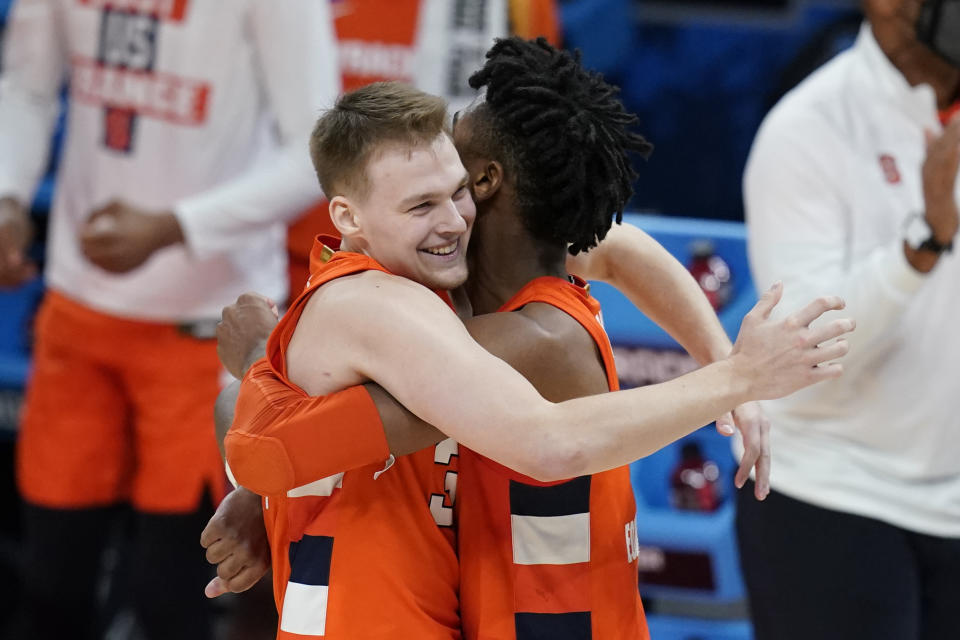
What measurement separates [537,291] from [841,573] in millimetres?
1012

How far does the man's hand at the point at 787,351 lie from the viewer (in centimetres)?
155

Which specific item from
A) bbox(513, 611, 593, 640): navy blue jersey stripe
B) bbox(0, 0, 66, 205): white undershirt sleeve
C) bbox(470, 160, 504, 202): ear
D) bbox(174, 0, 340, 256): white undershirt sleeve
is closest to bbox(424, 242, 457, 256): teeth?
bbox(470, 160, 504, 202): ear

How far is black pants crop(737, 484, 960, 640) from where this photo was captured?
2404 mm

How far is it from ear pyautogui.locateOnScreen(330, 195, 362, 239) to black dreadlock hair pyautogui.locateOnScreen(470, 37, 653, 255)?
201mm

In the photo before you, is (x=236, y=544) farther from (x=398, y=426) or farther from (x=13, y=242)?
(x=13, y=242)

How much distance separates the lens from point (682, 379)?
161 cm

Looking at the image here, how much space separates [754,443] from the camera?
1.87m

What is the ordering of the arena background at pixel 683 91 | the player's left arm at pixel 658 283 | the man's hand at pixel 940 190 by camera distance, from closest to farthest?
the player's left arm at pixel 658 283 → the man's hand at pixel 940 190 → the arena background at pixel 683 91

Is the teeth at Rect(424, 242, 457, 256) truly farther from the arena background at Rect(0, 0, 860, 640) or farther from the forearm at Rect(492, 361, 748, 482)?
the arena background at Rect(0, 0, 860, 640)

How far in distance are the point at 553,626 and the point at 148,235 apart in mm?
1613

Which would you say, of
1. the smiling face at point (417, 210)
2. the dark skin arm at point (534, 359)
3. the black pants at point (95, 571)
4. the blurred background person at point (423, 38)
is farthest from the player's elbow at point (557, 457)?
the blurred background person at point (423, 38)

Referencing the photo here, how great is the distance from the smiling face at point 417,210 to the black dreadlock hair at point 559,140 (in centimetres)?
9

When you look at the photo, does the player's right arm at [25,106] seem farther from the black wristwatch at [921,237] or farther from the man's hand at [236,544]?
the black wristwatch at [921,237]

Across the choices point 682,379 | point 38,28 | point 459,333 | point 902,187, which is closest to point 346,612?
point 459,333
